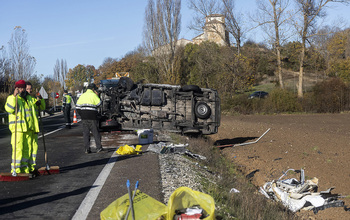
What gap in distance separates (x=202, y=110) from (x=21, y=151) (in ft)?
27.7

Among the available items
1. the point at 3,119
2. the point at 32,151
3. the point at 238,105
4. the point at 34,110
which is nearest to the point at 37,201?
the point at 32,151

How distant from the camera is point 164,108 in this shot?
49.0 ft

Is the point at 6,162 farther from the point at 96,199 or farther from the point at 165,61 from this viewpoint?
the point at 165,61

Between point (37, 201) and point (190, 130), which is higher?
point (190, 130)

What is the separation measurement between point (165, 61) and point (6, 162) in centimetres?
3622

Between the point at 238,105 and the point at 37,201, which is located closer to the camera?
the point at 37,201

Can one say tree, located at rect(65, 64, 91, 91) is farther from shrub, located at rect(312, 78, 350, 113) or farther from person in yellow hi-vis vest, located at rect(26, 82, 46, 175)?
person in yellow hi-vis vest, located at rect(26, 82, 46, 175)

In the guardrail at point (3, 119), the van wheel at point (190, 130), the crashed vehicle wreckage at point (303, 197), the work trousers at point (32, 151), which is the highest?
the work trousers at point (32, 151)

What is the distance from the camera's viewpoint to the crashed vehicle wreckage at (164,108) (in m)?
14.9

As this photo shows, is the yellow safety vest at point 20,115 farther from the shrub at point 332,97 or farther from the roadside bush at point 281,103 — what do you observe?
the shrub at point 332,97

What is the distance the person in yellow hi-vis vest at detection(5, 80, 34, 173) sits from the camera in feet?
25.0

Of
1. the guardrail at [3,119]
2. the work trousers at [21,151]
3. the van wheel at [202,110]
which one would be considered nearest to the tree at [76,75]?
the guardrail at [3,119]

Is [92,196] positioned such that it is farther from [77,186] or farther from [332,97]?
[332,97]

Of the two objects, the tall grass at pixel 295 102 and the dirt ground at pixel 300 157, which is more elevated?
the tall grass at pixel 295 102
